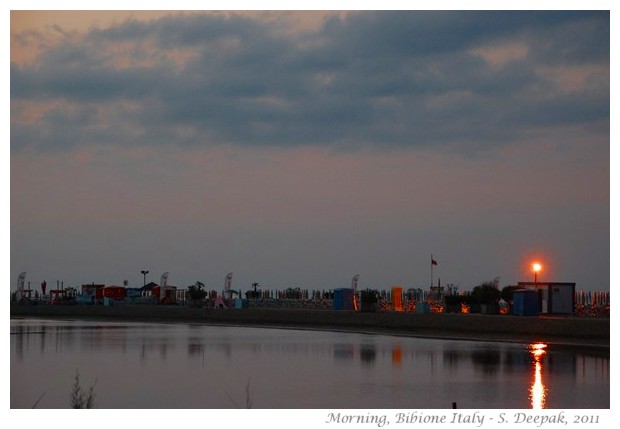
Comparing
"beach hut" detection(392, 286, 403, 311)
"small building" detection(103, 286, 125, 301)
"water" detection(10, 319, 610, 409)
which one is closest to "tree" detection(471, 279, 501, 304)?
"beach hut" detection(392, 286, 403, 311)

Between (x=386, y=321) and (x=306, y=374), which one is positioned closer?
(x=306, y=374)

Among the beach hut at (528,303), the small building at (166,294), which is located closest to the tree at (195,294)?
the small building at (166,294)

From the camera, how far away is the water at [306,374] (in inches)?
949

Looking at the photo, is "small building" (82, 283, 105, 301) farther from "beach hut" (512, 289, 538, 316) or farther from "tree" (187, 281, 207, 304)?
"beach hut" (512, 289, 538, 316)

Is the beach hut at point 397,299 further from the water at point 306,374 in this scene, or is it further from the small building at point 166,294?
the small building at point 166,294

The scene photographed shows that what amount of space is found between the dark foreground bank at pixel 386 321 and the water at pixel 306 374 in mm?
2112

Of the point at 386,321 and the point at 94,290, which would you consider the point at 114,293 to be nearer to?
the point at 94,290

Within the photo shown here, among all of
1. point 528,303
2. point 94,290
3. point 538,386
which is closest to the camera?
point 538,386

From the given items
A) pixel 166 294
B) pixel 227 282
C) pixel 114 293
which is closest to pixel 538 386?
pixel 227 282

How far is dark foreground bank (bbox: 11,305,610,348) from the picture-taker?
40.1 metres

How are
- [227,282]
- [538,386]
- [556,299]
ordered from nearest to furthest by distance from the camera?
1. [538,386]
2. [556,299]
3. [227,282]

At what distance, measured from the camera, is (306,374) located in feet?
98.5

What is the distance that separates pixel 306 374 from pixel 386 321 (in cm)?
2346

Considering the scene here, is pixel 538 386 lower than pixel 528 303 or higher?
lower
